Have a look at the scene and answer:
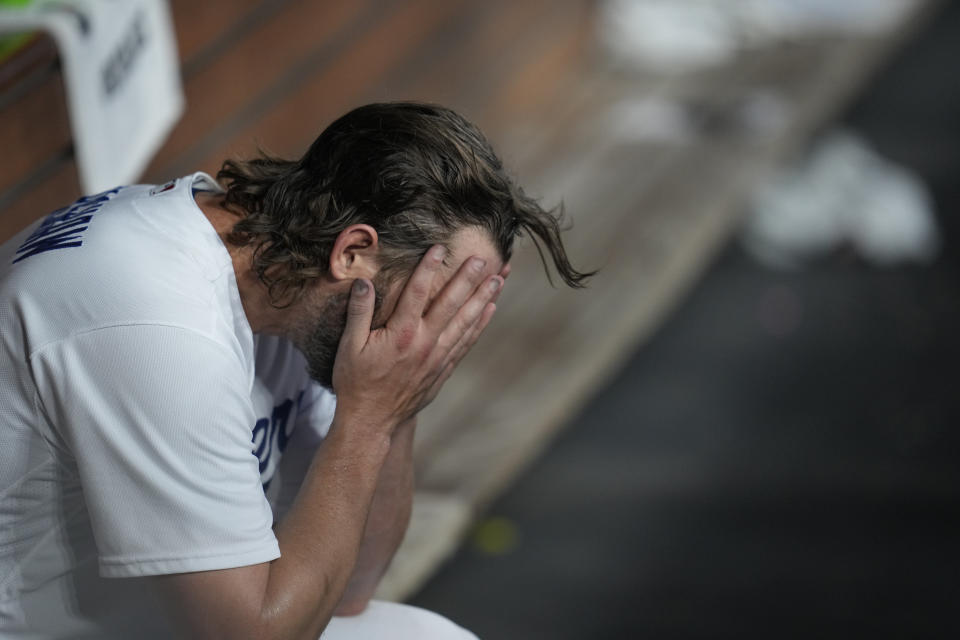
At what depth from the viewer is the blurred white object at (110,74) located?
1839mm

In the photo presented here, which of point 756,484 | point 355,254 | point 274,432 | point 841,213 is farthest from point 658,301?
point 355,254

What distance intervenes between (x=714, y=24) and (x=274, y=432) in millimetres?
3815

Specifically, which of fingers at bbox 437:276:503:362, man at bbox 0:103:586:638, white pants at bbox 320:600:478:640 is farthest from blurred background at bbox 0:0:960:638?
fingers at bbox 437:276:503:362

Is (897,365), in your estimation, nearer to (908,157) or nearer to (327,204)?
(908,157)

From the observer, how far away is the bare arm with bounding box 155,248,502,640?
114 centimetres

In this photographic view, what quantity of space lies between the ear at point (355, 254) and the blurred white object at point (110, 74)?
0.84 meters

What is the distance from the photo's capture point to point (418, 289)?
47.8 inches

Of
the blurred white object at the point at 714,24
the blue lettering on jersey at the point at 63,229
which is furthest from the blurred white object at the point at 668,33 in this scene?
the blue lettering on jersey at the point at 63,229

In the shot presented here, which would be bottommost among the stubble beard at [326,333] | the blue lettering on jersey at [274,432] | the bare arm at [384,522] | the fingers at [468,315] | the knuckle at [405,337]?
the bare arm at [384,522]

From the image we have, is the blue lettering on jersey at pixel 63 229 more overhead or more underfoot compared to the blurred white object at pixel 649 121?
more overhead

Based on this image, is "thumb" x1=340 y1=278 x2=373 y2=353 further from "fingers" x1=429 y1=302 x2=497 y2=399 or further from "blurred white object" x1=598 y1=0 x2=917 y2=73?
"blurred white object" x1=598 y1=0 x2=917 y2=73

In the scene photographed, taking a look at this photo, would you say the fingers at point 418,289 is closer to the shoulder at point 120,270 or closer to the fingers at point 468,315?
the fingers at point 468,315

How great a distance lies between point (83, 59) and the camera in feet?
6.07

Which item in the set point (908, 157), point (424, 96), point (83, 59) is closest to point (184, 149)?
point (83, 59)
